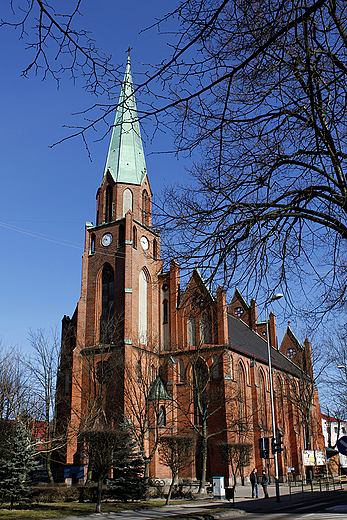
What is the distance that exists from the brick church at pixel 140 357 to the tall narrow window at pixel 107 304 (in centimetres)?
10

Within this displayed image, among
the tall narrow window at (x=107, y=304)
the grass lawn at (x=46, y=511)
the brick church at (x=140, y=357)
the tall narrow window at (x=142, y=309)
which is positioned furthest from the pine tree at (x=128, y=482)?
the tall narrow window at (x=142, y=309)

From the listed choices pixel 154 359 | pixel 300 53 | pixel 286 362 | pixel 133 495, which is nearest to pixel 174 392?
pixel 154 359

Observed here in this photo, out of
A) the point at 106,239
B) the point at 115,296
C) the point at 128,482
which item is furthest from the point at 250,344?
the point at 128,482

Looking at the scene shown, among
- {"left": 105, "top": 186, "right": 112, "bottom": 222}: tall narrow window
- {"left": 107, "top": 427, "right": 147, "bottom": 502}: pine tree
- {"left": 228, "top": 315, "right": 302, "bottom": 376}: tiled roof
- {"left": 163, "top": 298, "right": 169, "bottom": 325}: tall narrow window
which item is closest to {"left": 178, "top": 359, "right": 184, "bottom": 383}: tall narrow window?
{"left": 163, "top": 298, "right": 169, "bottom": 325}: tall narrow window

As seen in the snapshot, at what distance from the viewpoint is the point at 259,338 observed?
54656 mm

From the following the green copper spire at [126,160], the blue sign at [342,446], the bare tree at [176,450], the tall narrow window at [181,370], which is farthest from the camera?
the green copper spire at [126,160]

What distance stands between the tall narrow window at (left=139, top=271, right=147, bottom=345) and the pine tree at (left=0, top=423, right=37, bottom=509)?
17.3 metres

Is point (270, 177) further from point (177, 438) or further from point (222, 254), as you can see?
point (177, 438)

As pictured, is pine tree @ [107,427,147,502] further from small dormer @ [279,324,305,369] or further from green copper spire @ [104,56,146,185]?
Answer: small dormer @ [279,324,305,369]

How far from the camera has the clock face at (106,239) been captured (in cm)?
4083

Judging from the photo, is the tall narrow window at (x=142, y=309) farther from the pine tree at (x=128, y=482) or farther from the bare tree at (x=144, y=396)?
the pine tree at (x=128, y=482)

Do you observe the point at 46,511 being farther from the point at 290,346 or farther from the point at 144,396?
the point at 290,346

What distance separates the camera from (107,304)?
3900 centimetres

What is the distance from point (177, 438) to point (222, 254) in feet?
60.8
